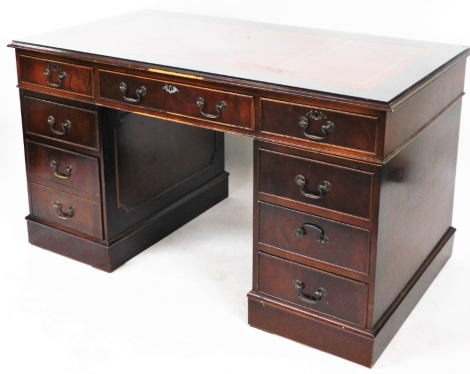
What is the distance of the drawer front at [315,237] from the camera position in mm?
2379

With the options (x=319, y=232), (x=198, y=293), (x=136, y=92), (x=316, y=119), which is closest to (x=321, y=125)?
(x=316, y=119)

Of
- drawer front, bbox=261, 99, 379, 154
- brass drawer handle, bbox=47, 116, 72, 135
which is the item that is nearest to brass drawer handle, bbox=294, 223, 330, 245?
drawer front, bbox=261, 99, 379, 154

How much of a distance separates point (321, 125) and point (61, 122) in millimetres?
1007

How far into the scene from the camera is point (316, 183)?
2.38m

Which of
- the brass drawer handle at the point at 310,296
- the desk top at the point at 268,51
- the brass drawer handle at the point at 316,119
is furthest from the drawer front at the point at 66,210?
the brass drawer handle at the point at 316,119

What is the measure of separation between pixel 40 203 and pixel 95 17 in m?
→ 1.07

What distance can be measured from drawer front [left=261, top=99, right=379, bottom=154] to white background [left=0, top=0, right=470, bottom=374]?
0.65 metres

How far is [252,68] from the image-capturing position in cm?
249

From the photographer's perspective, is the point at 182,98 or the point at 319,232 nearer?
the point at 319,232

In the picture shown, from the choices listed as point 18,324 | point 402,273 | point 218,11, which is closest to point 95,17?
point 218,11

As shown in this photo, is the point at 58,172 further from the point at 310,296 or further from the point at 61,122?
the point at 310,296

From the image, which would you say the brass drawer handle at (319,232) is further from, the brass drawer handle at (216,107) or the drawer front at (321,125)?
the brass drawer handle at (216,107)

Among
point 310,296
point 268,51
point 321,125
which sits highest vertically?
point 268,51

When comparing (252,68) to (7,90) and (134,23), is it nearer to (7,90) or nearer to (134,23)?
(134,23)
